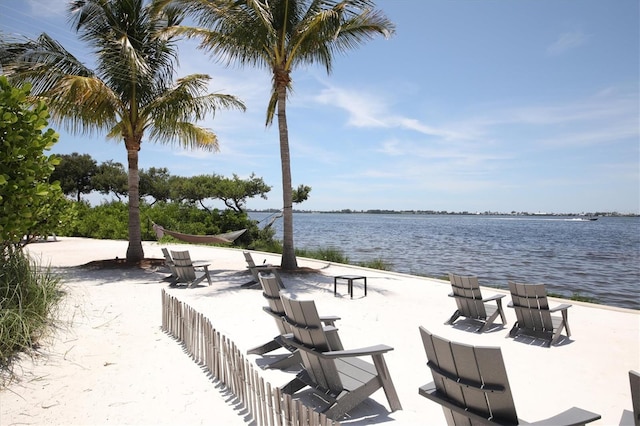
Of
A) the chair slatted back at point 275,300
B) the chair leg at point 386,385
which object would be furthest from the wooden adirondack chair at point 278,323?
the chair leg at point 386,385

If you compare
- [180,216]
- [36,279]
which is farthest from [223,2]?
[180,216]

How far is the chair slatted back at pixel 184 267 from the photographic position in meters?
9.02

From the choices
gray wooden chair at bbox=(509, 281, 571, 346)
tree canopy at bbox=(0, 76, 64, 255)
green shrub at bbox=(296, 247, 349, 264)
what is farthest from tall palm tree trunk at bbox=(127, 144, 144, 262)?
gray wooden chair at bbox=(509, 281, 571, 346)

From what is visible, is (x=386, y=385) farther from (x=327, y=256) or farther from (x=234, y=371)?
(x=327, y=256)

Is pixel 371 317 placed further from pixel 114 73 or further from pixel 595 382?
pixel 114 73

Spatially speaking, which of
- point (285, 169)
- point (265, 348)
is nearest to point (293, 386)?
point (265, 348)

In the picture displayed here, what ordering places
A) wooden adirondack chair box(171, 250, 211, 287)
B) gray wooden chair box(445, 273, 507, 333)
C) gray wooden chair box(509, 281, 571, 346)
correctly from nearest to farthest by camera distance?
gray wooden chair box(509, 281, 571, 346)
gray wooden chair box(445, 273, 507, 333)
wooden adirondack chair box(171, 250, 211, 287)

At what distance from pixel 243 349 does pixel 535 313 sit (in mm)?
3628

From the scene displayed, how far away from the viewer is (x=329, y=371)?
3264mm

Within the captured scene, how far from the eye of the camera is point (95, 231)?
23578mm

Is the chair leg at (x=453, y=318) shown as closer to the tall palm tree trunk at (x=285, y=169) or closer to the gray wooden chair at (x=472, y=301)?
the gray wooden chair at (x=472, y=301)

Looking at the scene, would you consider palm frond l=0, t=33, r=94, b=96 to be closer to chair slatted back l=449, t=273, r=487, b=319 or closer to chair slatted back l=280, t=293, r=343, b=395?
chair slatted back l=280, t=293, r=343, b=395

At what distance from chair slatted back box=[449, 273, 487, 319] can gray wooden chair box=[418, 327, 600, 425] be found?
373 centimetres

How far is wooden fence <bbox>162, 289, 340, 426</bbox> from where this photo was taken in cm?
259
